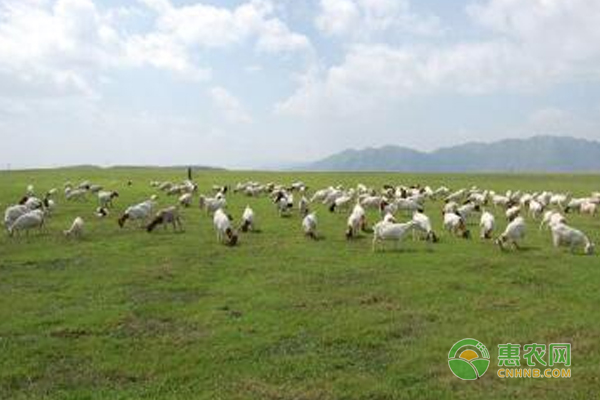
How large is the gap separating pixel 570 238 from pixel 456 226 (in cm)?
629

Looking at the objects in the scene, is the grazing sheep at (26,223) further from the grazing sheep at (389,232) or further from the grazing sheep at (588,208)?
the grazing sheep at (588,208)

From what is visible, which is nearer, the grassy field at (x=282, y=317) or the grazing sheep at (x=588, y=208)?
the grassy field at (x=282, y=317)

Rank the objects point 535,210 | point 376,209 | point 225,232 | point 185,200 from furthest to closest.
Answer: point 185,200
point 376,209
point 535,210
point 225,232

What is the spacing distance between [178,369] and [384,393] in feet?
15.8

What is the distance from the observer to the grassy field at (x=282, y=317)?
16.6 metres

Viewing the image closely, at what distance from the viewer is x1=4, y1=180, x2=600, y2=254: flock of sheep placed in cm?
3412

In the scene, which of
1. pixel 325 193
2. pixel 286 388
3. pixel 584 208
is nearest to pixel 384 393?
pixel 286 388

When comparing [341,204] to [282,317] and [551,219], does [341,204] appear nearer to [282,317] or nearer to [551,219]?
[551,219]

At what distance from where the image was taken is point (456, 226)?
38.2 meters

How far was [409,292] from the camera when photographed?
2464 centimetres

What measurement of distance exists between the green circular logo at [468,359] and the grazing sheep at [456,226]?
62.3 feet

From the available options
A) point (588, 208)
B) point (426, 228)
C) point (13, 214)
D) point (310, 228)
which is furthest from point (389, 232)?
point (588, 208)

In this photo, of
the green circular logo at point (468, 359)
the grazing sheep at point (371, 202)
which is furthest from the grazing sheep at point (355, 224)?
the green circular logo at point (468, 359)

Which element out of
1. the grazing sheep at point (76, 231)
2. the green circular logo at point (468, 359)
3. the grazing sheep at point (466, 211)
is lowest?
the green circular logo at point (468, 359)
